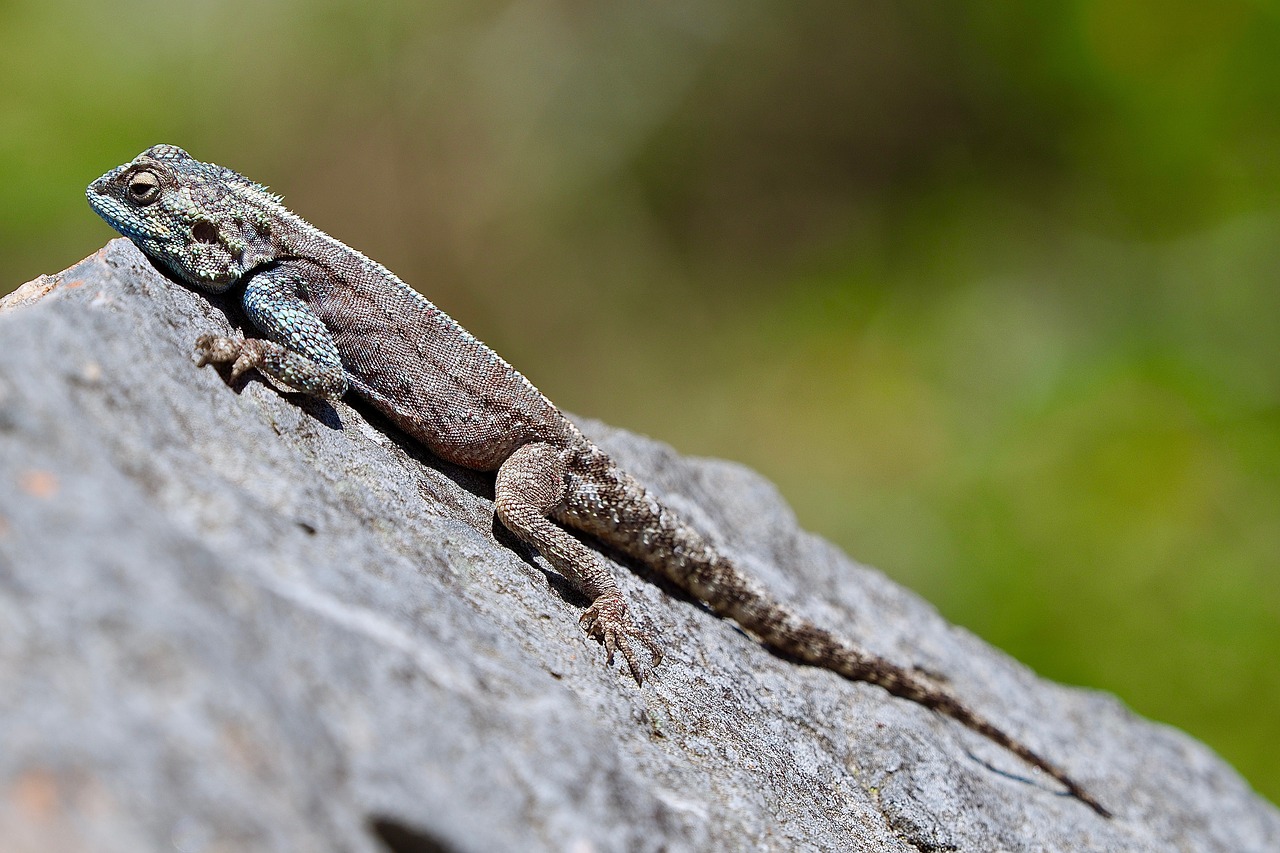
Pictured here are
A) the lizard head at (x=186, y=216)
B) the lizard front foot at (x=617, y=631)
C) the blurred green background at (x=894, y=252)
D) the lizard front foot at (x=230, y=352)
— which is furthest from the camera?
the blurred green background at (x=894, y=252)

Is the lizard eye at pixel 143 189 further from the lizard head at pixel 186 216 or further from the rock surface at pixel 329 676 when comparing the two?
the rock surface at pixel 329 676

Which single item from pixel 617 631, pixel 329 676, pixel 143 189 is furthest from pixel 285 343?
pixel 329 676

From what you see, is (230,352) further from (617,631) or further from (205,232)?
(617,631)

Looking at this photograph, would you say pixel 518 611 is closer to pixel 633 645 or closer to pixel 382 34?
pixel 633 645

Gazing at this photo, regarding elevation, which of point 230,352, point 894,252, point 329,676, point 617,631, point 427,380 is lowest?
point 329,676

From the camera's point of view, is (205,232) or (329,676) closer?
(329,676)

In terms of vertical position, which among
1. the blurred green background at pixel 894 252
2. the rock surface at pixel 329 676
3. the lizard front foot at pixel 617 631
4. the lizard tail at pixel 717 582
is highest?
the blurred green background at pixel 894 252

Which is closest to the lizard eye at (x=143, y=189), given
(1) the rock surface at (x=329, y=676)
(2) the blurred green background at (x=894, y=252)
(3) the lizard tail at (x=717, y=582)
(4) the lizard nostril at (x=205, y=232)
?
(4) the lizard nostril at (x=205, y=232)

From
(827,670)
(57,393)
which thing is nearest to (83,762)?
(57,393)
